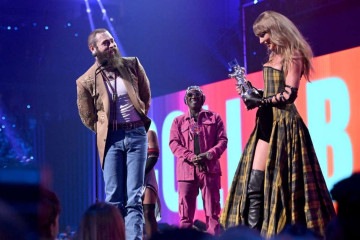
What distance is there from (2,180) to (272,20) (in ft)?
12.0

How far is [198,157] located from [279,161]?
312 cm

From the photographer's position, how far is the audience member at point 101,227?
8.55 ft

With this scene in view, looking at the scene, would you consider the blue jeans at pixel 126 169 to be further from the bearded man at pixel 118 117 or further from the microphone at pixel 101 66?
the microphone at pixel 101 66

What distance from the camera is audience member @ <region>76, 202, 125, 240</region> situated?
2607 mm

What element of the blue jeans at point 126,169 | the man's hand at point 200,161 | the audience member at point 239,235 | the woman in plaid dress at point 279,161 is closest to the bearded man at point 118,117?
the blue jeans at point 126,169

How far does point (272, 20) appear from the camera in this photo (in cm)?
504

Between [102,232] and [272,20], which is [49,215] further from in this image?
[272,20]

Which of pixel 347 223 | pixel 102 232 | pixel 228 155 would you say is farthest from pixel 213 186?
pixel 347 223

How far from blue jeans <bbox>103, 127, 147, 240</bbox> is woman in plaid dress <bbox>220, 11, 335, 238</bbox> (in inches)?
27.9

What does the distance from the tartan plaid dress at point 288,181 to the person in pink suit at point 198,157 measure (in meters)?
2.85

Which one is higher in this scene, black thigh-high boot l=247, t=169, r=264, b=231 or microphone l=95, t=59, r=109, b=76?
microphone l=95, t=59, r=109, b=76

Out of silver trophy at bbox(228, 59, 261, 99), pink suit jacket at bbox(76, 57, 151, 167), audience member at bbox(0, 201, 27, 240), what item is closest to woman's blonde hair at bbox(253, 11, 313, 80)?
silver trophy at bbox(228, 59, 261, 99)

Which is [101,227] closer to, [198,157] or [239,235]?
[239,235]

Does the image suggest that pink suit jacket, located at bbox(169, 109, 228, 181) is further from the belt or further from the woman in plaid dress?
the woman in plaid dress
